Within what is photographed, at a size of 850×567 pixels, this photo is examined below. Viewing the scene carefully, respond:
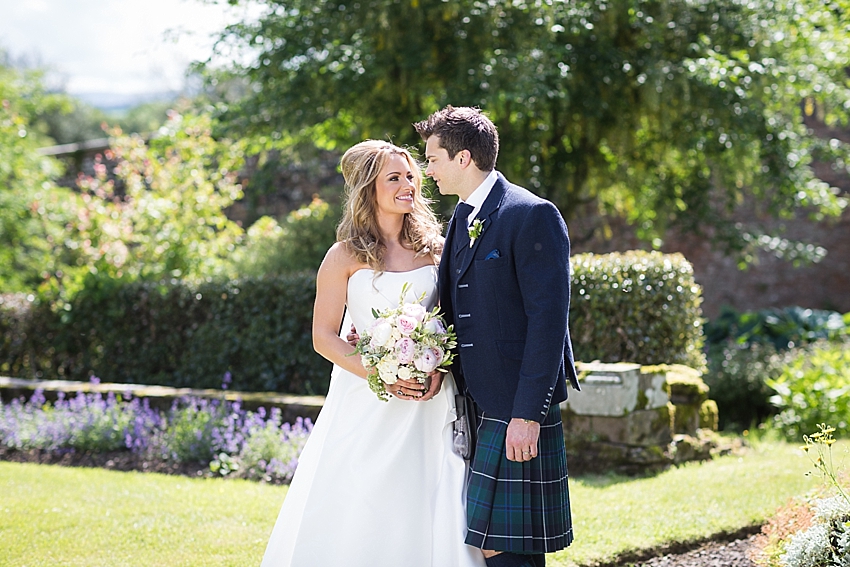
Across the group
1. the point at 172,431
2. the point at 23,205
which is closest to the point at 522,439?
the point at 172,431

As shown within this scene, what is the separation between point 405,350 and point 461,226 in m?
0.54

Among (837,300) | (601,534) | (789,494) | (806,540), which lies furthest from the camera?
(837,300)

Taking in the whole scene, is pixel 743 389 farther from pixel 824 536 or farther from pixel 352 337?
pixel 352 337

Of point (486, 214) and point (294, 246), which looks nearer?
point (486, 214)

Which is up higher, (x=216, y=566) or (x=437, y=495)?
(x=437, y=495)

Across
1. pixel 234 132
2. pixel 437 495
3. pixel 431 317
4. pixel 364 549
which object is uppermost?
pixel 234 132

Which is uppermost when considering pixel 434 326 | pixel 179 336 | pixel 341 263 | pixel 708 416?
pixel 341 263

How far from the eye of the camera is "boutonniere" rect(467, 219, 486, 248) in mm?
2844

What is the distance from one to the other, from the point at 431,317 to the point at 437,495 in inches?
26.8

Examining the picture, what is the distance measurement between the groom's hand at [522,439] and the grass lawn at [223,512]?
123 cm

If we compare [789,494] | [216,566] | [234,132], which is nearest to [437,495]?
[216,566]

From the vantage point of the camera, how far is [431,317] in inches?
112

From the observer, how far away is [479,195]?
2.93m

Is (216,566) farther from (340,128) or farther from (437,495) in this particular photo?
(340,128)
